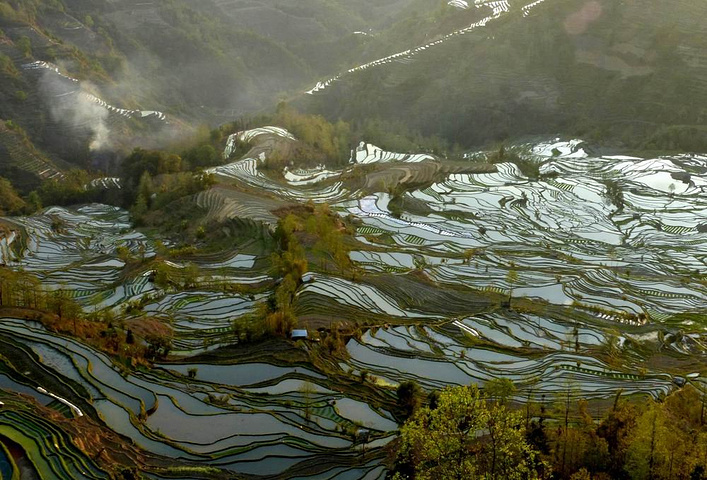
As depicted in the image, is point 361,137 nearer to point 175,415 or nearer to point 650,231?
point 650,231

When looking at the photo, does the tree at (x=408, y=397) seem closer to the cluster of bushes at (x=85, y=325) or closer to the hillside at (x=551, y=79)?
the cluster of bushes at (x=85, y=325)

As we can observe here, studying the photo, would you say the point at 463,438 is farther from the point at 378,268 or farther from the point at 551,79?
the point at 551,79

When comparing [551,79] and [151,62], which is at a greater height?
[151,62]

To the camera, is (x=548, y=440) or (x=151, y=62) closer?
(x=548, y=440)

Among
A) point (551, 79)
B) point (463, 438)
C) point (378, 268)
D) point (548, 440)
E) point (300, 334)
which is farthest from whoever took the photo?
point (551, 79)

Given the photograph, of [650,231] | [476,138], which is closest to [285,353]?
[650,231]

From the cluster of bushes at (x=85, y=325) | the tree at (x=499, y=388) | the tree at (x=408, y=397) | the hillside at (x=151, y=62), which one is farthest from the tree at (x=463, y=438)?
the hillside at (x=151, y=62)

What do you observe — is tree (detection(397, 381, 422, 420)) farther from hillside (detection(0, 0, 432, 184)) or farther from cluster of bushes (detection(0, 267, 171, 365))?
hillside (detection(0, 0, 432, 184))

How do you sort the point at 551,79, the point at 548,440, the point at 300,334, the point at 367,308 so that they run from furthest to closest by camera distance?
1. the point at 551,79
2. the point at 367,308
3. the point at 300,334
4. the point at 548,440

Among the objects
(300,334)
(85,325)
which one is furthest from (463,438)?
(85,325)

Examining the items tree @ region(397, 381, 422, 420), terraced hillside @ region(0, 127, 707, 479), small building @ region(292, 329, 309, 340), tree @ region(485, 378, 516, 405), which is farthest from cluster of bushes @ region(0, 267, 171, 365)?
tree @ region(485, 378, 516, 405)

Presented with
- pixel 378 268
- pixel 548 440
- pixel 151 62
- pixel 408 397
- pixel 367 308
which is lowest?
pixel 548 440
